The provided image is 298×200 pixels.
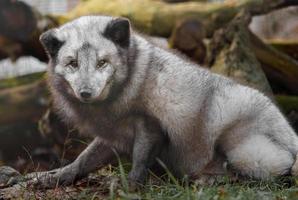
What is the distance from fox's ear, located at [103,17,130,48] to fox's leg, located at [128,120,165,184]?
686mm

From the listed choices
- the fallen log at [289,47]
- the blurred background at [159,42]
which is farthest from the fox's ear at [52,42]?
the fallen log at [289,47]

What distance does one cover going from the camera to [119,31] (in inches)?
217

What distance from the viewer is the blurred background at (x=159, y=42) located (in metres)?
8.53

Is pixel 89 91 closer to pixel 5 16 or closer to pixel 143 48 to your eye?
pixel 143 48

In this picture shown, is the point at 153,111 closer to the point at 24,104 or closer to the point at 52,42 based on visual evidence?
the point at 52,42

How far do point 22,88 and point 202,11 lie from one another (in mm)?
2897

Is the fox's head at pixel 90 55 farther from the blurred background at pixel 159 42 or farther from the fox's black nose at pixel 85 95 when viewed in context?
the blurred background at pixel 159 42

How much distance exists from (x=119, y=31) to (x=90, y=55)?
41cm

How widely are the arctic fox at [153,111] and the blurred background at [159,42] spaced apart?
7.82 ft

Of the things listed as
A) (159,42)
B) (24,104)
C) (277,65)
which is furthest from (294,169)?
(24,104)

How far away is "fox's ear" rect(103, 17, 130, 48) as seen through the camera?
549 cm

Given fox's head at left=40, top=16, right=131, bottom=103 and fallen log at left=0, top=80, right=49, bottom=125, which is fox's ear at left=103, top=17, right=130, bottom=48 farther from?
fallen log at left=0, top=80, right=49, bottom=125

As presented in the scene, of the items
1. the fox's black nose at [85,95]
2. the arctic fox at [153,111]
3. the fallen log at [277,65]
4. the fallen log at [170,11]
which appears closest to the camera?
the fox's black nose at [85,95]

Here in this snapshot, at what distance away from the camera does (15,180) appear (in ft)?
19.2
